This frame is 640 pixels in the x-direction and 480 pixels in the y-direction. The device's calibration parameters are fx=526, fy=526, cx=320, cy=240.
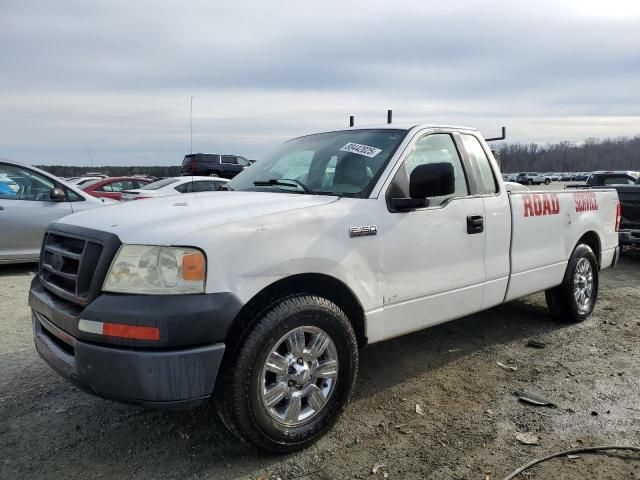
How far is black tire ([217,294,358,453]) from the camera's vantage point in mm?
2670

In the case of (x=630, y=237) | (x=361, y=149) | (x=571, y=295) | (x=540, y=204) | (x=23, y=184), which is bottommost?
(x=571, y=295)

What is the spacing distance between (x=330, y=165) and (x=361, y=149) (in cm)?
25

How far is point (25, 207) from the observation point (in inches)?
294

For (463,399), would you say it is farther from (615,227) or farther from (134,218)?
(615,227)

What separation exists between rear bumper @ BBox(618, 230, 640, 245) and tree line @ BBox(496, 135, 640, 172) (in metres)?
110

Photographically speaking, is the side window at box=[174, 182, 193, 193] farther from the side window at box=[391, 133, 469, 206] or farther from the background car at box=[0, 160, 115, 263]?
the side window at box=[391, 133, 469, 206]

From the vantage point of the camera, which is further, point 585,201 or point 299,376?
point 585,201

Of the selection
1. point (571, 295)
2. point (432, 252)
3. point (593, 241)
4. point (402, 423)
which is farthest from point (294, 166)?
point (593, 241)

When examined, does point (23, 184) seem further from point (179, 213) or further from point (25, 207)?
point (179, 213)

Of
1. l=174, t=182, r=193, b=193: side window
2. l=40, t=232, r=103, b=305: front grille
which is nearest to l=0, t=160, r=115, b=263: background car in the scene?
l=174, t=182, r=193, b=193: side window

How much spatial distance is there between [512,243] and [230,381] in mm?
2776

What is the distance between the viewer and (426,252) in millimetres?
3607

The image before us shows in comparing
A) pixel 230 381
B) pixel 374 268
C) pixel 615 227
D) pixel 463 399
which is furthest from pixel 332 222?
pixel 615 227

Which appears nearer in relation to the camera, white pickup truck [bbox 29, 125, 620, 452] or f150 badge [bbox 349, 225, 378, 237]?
white pickup truck [bbox 29, 125, 620, 452]
